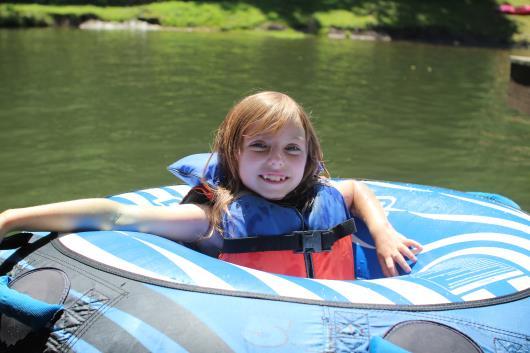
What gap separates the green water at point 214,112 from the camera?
500 centimetres

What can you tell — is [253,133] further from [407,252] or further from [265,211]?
[407,252]

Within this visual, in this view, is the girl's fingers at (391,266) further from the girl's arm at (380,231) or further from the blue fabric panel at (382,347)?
the blue fabric panel at (382,347)

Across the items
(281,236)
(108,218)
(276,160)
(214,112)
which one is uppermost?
(276,160)

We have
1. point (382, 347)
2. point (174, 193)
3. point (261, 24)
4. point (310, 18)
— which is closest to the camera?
point (382, 347)

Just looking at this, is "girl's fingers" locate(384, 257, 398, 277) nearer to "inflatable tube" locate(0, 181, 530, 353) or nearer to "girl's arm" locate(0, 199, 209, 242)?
"inflatable tube" locate(0, 181, 530, 353)

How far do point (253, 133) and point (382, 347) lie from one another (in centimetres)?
81

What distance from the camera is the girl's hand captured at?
2207mm

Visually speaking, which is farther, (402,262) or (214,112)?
(214,112)

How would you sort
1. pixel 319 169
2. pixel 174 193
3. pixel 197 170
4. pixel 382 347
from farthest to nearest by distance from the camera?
pixel 174 193 → pixel 319 169 → pixel 197 170 → pixel 382 347

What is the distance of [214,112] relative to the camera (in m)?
7.04

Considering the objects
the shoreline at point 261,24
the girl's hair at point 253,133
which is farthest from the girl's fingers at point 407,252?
the shoreline at point 261,24

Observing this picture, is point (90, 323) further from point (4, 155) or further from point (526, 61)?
point (526, 61)

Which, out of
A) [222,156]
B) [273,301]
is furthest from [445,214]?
[273,301]

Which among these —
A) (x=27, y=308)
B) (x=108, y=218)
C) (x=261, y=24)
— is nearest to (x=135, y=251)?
(x=108, y=218)
